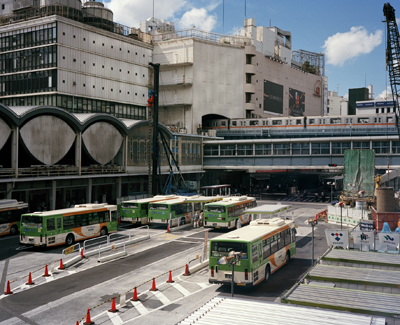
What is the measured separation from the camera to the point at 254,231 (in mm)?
24906

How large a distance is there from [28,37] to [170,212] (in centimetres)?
4780

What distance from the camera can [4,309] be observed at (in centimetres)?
1969

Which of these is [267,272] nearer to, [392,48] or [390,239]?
[390,239]

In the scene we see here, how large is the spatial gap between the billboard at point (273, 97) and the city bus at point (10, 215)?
263 feet

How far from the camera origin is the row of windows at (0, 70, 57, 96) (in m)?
69.3

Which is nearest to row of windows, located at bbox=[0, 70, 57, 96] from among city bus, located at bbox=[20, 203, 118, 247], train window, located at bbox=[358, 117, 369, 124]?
city bus, located at bbox=[20, 203, 118, 247]

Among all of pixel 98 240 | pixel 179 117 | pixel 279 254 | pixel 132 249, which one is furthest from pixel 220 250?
pixel 179 117

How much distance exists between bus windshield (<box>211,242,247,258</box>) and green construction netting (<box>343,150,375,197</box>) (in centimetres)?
3529

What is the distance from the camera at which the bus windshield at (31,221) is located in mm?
31875

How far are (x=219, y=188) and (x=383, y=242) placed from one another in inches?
1919

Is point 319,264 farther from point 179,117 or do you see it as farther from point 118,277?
point 179,117

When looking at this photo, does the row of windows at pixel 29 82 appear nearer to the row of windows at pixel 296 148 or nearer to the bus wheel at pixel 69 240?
the row of windows at pixel 296 148

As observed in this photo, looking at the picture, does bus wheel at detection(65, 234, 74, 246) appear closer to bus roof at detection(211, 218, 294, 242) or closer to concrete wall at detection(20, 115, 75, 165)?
bus roof at detection(211, 218, 294, 242)

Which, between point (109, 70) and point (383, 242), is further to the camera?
point (109, 70)
